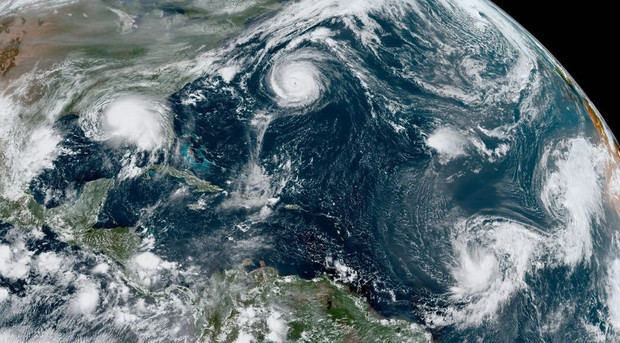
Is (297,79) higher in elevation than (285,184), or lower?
higher

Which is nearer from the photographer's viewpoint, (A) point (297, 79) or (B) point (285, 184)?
(B) point (285, 184)

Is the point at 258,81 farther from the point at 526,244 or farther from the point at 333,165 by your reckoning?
the point at 526,244

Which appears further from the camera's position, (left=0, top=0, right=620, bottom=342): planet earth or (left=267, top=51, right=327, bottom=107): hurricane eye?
(left=267, top=51, right=327, bottom=107): hurricane eye

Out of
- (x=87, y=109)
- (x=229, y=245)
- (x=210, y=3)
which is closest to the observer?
(x=229, y=245)

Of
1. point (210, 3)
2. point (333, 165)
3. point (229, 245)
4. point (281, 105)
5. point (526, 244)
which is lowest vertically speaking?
point (229, 245)

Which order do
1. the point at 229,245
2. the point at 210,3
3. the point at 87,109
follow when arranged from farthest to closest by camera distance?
the point at 210,3, the point at 87,109, the point at 229,245

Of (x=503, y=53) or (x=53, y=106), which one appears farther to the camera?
(x=503, y=53)

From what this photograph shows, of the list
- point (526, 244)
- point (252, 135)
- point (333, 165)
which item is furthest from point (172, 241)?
Result: point (526, 244)

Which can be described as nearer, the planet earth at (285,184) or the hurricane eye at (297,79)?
the planet earth at (285,184)
